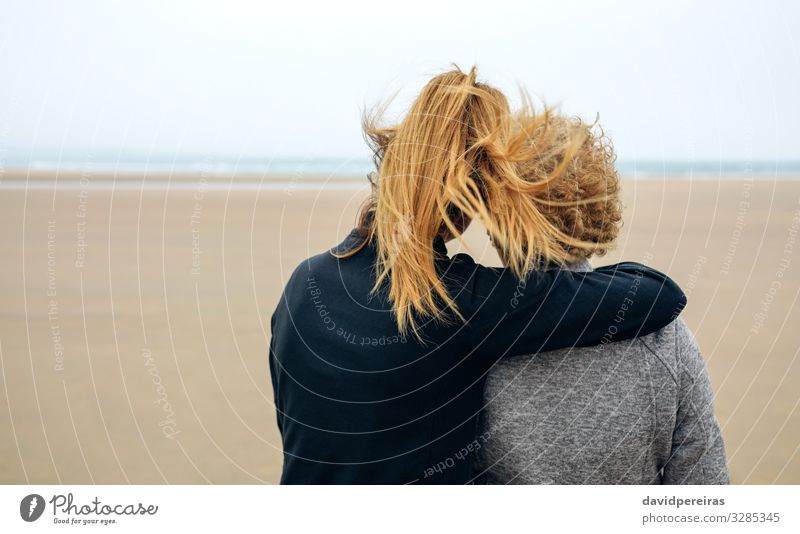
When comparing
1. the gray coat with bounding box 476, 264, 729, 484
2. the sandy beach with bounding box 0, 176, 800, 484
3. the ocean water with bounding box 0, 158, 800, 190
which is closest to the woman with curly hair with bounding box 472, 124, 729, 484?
the gray coat with bounding box 476, 264, 729, 484

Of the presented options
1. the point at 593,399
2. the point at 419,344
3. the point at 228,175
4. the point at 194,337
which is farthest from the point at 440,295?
the point at 228,175

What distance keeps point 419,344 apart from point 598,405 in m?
0.34

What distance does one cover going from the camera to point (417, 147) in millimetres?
1446

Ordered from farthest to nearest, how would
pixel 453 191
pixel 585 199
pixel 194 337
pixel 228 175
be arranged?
pixel 228 175 → pixel 194 337 → pixel 585 199 → pixel 453 191

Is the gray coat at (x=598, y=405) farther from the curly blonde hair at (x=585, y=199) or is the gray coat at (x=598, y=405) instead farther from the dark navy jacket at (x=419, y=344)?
the curly blonde hair at (x=585, y=199)

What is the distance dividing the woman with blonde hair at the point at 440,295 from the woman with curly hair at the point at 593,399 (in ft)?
0.10

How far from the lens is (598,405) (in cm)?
145

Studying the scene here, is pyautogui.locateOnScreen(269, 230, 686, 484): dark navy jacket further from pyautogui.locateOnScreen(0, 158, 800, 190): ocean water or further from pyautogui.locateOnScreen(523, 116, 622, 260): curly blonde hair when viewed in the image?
pyautogui.locateOnScreen(0, 158, 800, 190): ocean water

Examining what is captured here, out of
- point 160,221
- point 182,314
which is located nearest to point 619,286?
point 182,314

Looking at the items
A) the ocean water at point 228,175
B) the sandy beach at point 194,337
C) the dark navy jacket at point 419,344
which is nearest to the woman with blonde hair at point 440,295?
the dark navy jacket at point 419,344

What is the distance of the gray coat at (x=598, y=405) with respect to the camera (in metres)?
1.45

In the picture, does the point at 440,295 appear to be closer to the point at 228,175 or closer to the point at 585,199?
the point at 585,199

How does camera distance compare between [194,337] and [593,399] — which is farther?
[194,337]

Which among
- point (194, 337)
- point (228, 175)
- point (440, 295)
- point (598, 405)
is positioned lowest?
point (228, 175)
